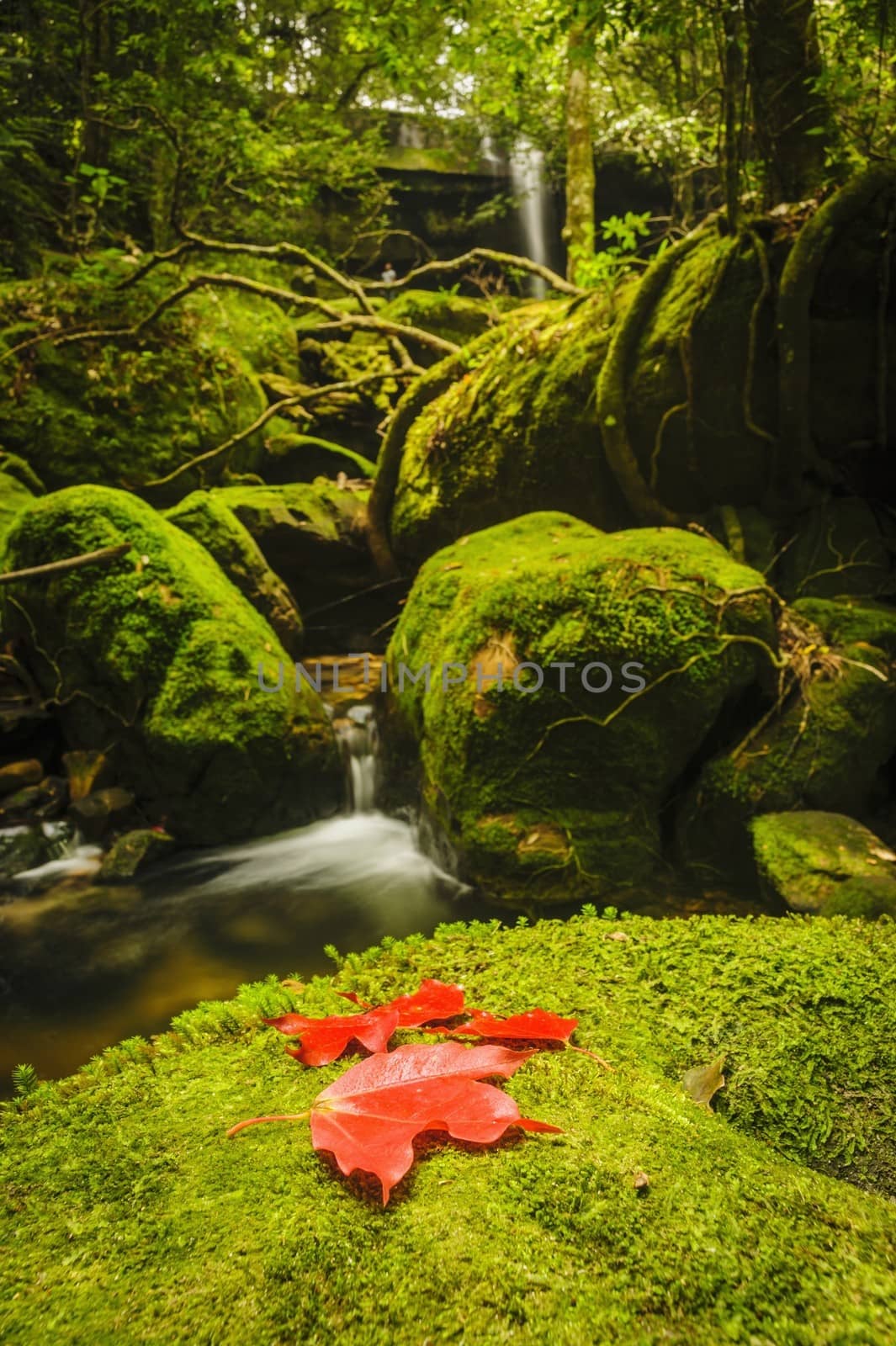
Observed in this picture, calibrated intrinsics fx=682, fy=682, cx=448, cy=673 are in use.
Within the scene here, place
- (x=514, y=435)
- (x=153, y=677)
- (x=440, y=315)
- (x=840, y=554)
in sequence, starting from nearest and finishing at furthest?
(x=840, y=554) → (x=153, y=677) → (x=514, y=435) → (x=440, y=315)

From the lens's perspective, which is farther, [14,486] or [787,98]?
[14,486]

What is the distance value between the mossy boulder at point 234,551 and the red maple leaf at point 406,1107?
684cm

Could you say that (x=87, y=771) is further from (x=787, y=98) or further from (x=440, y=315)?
(x=440, y=315)

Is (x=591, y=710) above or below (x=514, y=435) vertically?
below

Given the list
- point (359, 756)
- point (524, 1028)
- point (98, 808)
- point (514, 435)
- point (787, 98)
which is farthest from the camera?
point (514, 435)

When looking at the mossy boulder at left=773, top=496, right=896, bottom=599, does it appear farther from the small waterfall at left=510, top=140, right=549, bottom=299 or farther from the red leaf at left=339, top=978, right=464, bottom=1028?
the small waterfall at left=510, top=140, right=549, bottom=299

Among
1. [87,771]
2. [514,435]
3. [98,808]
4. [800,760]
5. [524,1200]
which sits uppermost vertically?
[514,435]

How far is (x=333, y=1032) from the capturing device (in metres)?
1.43

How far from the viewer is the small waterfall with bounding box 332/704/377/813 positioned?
6.49 m

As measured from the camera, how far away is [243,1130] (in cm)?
113

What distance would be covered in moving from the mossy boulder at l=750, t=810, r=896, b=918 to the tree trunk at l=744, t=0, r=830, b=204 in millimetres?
4830

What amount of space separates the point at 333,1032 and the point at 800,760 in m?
3.60

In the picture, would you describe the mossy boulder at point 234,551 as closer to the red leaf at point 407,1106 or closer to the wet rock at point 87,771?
the wet rock at point 87,771

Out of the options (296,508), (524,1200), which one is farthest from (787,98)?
(524,1200)
